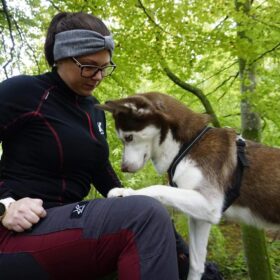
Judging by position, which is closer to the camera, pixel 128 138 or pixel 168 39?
pixel 128 138

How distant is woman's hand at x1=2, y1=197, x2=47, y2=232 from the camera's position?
1858 millimetres

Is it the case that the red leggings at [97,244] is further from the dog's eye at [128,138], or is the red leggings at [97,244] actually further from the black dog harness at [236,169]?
the dog's eye at [128,138]

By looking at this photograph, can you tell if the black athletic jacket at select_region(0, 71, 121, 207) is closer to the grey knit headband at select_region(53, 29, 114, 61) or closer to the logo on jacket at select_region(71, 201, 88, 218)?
the grey knit headband at select_region(53, 29, 114, 61)

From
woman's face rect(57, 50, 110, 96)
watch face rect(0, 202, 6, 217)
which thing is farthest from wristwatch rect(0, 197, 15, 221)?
woman's face rect(57, 50, 110, 96)

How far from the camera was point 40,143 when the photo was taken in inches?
88.4

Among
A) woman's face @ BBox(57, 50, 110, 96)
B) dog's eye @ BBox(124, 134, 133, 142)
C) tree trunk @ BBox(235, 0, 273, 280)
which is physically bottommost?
tree trunk @ BBox(235, 0, 273, 280)

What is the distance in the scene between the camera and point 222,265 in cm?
619

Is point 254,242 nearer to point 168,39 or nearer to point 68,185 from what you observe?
point 168,39

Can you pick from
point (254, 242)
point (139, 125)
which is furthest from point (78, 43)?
point (254, 242)

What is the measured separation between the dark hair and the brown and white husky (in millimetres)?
534

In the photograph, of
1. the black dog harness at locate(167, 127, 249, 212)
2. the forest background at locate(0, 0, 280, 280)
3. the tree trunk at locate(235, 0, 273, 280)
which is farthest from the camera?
the tree trunk at locate(235, 0, 273, 280)

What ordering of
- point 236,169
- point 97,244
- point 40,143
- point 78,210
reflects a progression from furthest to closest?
1. point 236,169
2. point 40,143
3. point 78,210
4. point 97,244

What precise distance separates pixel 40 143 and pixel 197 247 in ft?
4.35

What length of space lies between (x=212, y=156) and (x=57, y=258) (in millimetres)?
1443
